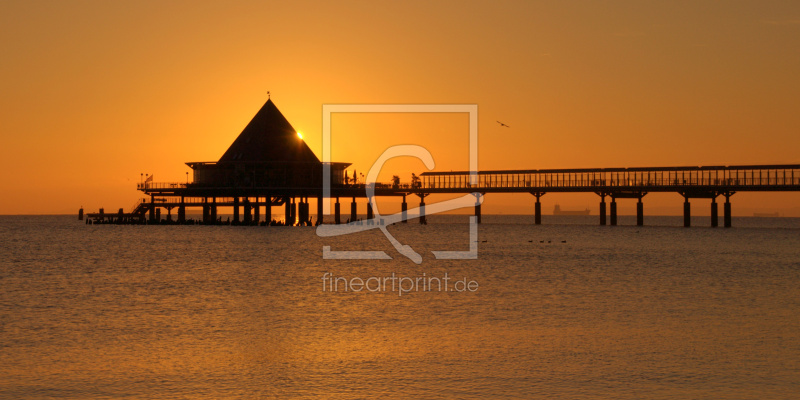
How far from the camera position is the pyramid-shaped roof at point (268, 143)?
113375mm

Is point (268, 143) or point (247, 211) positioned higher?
point (268, 143)

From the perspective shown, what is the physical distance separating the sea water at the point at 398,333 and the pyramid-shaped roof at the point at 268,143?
64174mm

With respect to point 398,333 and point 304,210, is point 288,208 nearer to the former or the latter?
point 304,210

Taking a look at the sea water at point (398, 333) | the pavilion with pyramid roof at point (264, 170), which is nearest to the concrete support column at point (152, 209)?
the pavilion with pyramid roof at point (264, 170)

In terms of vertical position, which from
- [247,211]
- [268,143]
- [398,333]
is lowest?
[398,333]

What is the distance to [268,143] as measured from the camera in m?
115

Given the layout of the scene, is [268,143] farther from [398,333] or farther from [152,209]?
[398,333]

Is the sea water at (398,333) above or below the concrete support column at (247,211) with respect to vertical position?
below

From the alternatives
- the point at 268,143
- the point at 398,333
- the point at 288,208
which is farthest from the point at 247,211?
the point at 398,333

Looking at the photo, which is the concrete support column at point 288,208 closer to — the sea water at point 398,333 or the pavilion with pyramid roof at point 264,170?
the pavilion with pyramid roof at point 264,170

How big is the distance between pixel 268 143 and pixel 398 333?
3630 inches

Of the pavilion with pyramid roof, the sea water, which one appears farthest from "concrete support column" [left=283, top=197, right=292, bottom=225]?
the sea water

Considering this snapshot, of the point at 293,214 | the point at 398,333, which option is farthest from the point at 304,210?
the point at 398,333

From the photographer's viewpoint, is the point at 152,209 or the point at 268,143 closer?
the point at 268,143
